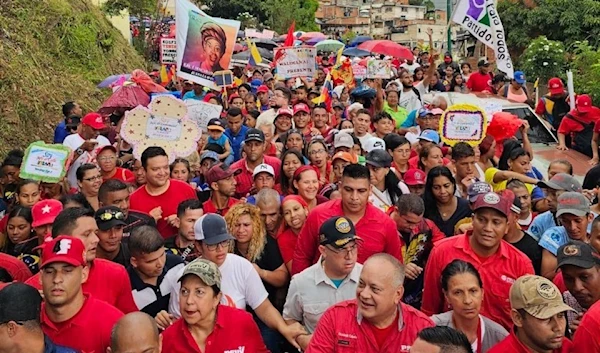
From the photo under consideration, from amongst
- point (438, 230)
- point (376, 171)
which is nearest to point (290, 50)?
point (376, 171)

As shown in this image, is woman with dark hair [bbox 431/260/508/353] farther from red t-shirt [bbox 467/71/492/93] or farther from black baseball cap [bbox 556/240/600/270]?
red t-shirt [bbox 467/71/492/93]

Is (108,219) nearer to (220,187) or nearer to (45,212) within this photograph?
(45,212)

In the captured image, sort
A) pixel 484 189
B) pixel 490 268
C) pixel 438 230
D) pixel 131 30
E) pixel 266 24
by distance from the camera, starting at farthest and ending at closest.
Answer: pixel 266 24 → pixel 131 30 → pixel 438 230 → pixel 484 189 → pixel 490 268

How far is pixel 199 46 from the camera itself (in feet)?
31.4

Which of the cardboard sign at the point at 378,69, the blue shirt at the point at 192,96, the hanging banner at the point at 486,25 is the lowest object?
the blue shirt at the point at 192,96

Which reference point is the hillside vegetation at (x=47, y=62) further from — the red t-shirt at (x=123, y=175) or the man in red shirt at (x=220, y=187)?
the man in red shirt at (x=220, y=187)

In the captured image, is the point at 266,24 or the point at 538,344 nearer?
the point at 538,344

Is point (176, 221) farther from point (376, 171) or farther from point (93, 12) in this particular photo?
point (93, 12)

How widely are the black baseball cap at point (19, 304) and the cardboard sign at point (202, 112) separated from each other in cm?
617

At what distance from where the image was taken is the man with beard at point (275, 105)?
9062 millimetres

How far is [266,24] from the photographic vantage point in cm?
5041

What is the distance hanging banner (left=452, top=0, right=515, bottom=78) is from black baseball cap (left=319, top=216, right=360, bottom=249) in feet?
25.1

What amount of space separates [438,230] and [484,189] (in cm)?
70

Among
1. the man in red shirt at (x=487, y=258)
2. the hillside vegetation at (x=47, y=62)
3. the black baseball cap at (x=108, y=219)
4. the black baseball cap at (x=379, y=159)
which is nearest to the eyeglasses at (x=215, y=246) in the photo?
the black baseball cap at (x=108, y=219)
